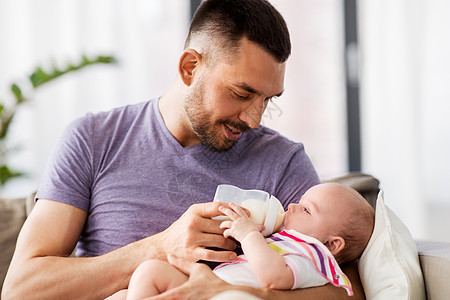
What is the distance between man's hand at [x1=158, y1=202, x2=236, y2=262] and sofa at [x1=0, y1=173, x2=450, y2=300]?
51 cm

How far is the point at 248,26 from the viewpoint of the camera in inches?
63.3

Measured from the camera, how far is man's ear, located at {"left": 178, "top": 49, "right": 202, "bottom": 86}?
1709mm

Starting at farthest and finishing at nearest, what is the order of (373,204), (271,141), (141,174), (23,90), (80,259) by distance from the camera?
1. (23,90)
2. (373,204)
3. (271,141)
4. (141,174)
5. (80,259)

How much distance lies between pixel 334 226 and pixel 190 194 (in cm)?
45

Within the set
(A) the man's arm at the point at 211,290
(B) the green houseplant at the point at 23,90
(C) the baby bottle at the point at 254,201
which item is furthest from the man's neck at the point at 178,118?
(B) the green houseplant at the point at 23,90

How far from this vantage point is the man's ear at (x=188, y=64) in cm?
171

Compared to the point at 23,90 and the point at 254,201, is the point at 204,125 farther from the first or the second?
the point at 23,90

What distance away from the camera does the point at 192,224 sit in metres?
1.41

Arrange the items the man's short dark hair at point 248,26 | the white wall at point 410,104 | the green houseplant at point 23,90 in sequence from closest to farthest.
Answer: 1. the man's short dark hair at point 248,26
2. the green houseplant at point 23,90
3. the white wall at point 410,104

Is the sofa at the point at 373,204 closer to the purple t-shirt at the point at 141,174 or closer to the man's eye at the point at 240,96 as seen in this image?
the purple t-shirt at the point at 141,174

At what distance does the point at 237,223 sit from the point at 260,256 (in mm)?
102

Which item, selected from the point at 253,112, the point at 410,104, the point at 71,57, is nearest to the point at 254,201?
the point at 253,112

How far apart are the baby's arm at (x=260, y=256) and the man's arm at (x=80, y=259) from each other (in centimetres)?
9

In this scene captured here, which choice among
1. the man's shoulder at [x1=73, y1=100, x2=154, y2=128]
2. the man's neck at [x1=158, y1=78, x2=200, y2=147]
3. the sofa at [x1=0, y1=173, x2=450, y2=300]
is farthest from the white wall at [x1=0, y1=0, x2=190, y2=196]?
the man's neck at [x1=158, y1=78, x2=200, y2=147]
